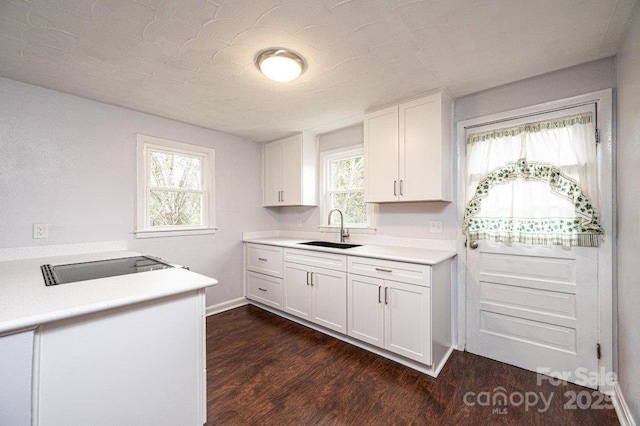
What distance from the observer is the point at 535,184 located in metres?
2.11

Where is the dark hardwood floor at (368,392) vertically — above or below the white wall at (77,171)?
below

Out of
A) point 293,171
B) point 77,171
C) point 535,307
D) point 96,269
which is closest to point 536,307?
point 535,307

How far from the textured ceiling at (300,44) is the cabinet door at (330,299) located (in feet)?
5.71

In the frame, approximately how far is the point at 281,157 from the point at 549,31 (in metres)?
2.92

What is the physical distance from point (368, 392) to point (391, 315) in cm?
60

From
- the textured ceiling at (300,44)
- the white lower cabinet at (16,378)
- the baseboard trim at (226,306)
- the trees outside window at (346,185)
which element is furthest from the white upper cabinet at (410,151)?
the white lower cabinet at (16,378)

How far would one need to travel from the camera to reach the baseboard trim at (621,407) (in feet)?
4.96

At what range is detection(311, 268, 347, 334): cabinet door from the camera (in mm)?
2596

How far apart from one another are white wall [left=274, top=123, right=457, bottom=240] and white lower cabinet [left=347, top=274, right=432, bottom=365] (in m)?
0.74

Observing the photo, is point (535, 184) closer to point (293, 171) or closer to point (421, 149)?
point (421, 149)

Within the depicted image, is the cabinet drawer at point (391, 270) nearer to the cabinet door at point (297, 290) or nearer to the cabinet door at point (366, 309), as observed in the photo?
the cabinet door at point (366, 309)

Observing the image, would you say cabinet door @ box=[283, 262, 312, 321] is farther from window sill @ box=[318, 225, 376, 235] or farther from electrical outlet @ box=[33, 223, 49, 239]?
electrical outlet @ box=[33, 223, 49, 239]

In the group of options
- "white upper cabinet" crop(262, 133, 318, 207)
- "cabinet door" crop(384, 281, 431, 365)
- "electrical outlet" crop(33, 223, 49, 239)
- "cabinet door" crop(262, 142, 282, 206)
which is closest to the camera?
"cabinet door" crop(384, 281, 431, 365)

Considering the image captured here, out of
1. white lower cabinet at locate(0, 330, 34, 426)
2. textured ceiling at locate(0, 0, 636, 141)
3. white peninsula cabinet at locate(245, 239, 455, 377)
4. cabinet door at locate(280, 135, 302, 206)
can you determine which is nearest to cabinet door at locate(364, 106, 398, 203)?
textured ceiling at locate(0, 0, 636, 141)
